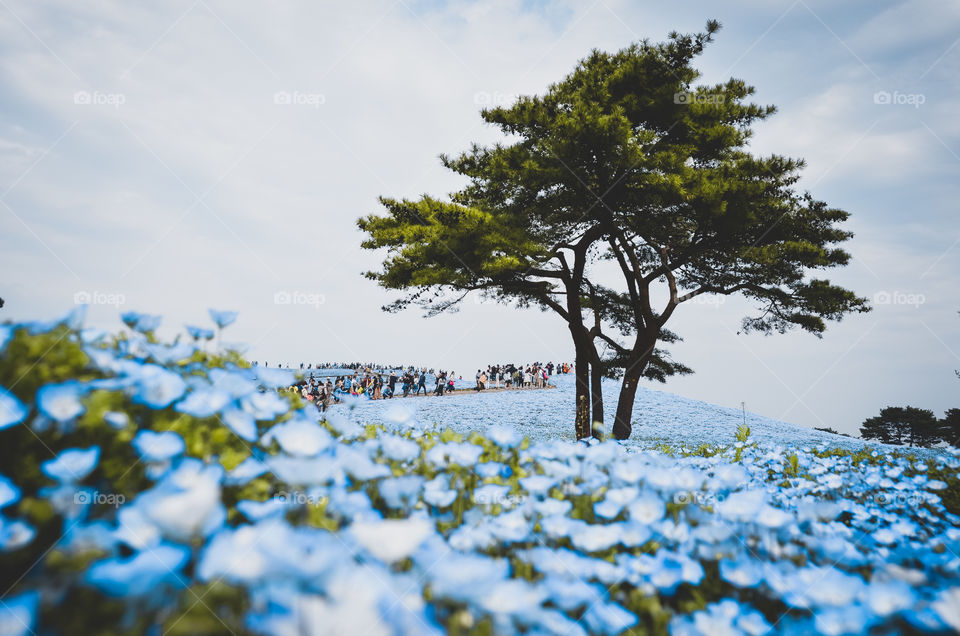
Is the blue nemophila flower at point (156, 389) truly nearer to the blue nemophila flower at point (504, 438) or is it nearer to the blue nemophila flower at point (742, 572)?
the blue nemophila flower at point (504, 438)

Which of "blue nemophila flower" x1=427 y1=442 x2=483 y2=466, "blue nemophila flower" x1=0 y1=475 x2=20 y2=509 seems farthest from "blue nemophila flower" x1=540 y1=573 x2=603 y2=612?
"blue nemophila flower" x1=0 y1=475 x2=20 y2=509

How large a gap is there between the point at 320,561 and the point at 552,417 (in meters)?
17.2

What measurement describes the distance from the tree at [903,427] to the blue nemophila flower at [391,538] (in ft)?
113

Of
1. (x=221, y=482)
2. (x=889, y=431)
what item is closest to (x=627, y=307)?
(x=221, y=482)

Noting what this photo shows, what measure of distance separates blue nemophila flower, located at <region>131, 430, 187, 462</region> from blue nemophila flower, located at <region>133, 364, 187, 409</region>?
5.6 inches

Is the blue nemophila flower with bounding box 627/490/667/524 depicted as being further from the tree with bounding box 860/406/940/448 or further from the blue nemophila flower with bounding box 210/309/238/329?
the tree with bounding box 860/406/940/448

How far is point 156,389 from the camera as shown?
4.80 ft

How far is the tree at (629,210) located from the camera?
10.3 metres

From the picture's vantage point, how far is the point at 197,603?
3.29 ft

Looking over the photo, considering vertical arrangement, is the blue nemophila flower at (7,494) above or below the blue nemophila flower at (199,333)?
below

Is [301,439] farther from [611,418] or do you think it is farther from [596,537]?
[611,418]

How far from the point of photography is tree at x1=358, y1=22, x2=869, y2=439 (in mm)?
10293

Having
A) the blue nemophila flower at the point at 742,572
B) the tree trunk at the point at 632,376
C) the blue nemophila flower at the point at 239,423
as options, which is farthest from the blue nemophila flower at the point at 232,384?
the tree trunk at the point at 632,376

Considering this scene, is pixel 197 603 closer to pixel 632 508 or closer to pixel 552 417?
pixel 632 508
